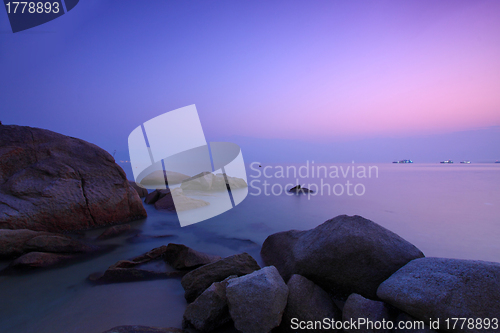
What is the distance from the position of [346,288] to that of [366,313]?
71cm

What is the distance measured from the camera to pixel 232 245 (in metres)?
5.43

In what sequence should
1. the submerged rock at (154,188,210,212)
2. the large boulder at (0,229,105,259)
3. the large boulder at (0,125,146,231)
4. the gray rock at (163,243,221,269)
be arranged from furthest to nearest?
the submerged rock at (154,188,210,212) < the large boulder at (0,125,146,231) < the large boulder at (0,229,105,259) < the gray rock at (163,243,221,269)

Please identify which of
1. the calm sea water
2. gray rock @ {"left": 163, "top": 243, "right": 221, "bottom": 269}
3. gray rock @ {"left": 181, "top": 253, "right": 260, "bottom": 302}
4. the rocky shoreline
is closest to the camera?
the rocky shoreline

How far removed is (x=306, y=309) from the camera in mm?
2391

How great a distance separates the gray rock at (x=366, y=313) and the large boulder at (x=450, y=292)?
13 centimetres

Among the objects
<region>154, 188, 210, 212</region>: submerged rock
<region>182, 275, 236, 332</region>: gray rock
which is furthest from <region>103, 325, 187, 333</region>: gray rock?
<region>154, 188, 210, 212</region>: submerged rock

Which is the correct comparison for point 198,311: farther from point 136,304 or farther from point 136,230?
point 136,230

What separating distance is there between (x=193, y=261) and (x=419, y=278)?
10.6ft

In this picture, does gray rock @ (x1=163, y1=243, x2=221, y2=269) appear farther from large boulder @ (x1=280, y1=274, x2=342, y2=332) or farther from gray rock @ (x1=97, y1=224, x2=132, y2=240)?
gray rock @ (x1=97, y1=224, x2=132, y2=240)

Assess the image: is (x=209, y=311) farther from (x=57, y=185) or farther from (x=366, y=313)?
(x=57, y=185)

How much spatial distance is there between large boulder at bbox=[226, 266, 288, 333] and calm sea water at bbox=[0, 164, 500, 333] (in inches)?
34.4

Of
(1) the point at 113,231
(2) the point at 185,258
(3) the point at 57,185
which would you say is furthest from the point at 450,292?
(3) the point at 57,185

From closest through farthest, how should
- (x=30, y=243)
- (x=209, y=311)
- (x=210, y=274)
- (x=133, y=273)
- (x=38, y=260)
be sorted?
(x=209, y=311) < (x=210, y=274) < (x=133, y=273) < (x=38, y=260) < (x=30, y=243)

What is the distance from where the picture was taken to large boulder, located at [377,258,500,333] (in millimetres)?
1888
